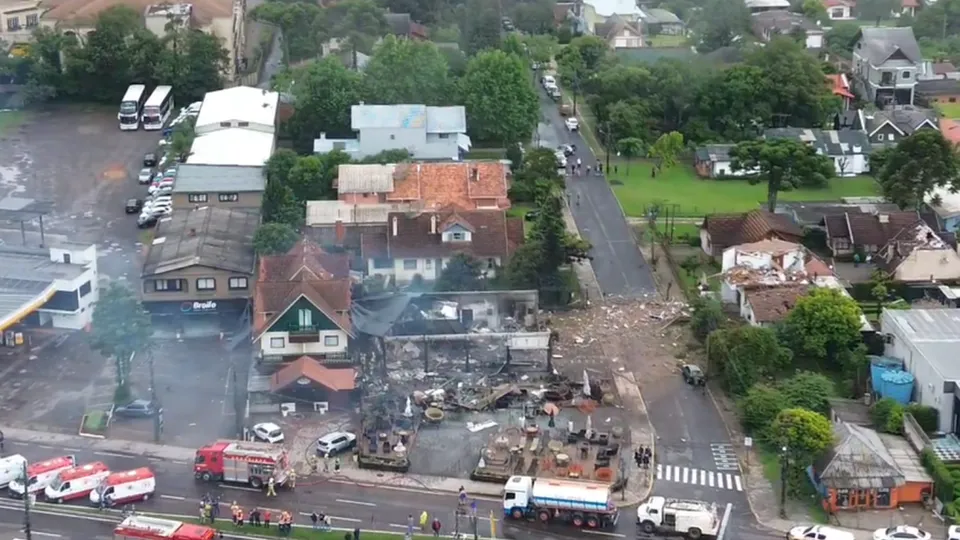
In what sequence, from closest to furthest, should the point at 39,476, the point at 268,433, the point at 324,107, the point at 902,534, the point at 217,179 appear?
the point at 902,534, the point at 39,476, the point at 268,433, the point at 217,179, the point at 324,107

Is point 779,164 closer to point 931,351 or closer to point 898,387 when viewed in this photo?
point 931,351

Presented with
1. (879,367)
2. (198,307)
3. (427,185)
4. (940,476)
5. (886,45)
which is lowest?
(198,307)

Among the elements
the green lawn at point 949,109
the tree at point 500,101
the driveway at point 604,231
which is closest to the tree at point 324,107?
the tree at point 500,101

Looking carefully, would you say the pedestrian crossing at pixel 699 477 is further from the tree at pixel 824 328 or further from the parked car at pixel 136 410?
the parked car at pixel 136 410

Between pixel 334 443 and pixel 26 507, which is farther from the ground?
pixel 26 507

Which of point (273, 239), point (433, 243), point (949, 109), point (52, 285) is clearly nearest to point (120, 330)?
point (52, 285)

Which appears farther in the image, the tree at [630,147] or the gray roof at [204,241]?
the tree at [630,147]

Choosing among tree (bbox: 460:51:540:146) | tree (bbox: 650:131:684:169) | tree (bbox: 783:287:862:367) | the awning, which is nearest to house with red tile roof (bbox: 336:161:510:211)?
tree (bbox: 460:51:540:146)
